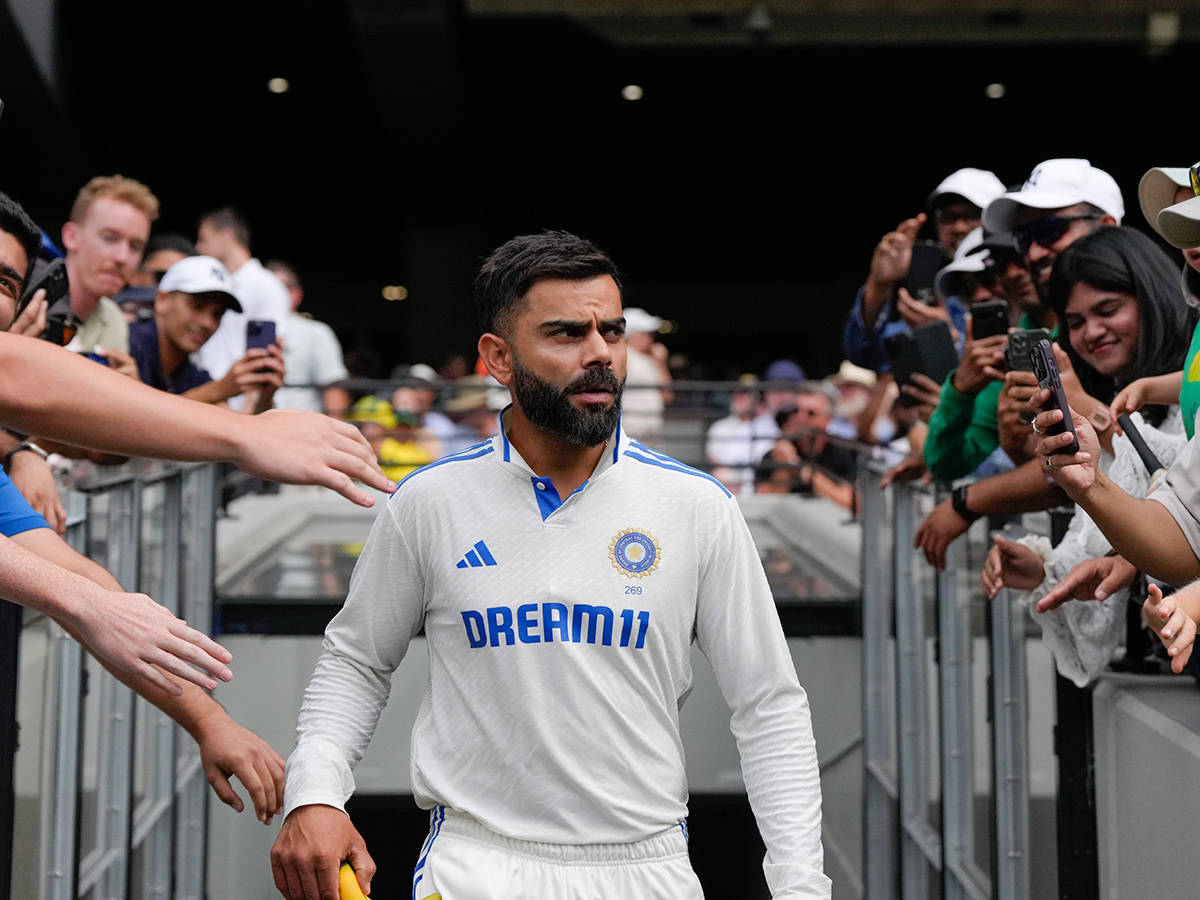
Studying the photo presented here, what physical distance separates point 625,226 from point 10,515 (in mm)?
22585

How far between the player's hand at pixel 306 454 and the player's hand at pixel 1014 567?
61.6 inches

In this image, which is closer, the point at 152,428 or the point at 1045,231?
the point at 152,428

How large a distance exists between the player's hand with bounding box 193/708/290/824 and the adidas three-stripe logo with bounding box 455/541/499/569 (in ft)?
1.87

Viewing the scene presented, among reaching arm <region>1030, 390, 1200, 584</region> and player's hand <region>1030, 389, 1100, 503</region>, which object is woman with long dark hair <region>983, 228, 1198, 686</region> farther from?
player's hand <region>1030, 389, 1100, 503</region>

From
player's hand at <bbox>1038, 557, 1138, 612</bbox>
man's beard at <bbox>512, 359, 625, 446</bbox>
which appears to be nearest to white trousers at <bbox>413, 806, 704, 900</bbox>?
man's beard at <bbox>512, 359, 625, 446</bbox>

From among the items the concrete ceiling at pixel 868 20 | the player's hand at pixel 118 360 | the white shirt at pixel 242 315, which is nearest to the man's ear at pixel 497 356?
the player's hand at pixel 118 360

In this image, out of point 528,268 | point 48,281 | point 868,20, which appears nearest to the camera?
point 528,268

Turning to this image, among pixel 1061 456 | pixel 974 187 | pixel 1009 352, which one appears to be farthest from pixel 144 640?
pixel 974 187

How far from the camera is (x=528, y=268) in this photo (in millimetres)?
2510

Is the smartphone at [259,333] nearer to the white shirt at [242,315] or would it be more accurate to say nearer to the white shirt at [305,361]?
the white shirt at [242,315]

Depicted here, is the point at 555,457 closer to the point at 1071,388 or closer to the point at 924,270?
the point at 1071,388

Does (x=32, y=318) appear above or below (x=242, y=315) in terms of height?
below

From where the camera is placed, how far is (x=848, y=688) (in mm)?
6766

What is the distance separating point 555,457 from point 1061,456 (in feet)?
3.02
